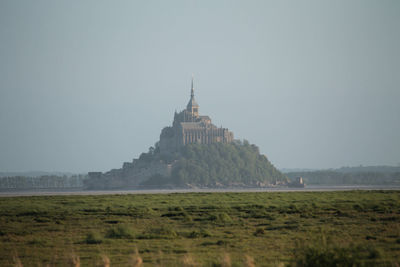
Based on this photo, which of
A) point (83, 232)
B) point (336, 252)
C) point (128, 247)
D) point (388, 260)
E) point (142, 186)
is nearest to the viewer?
point (336, 252)

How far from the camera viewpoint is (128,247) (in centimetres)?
2714

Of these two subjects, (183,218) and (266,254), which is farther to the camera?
(183,218)

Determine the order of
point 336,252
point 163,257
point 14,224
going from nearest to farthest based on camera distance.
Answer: point 336,252
point 163,257
point 14,224

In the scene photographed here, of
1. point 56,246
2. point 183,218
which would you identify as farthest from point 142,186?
point 56,246

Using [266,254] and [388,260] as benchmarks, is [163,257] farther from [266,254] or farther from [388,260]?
[388,260]

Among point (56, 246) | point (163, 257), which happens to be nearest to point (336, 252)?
point (163, 257)

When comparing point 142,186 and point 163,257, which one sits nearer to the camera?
point 163,257

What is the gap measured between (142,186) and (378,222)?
165 meters

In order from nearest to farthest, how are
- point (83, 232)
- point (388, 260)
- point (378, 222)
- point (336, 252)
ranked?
point (336, 252) → point (388, 260) → point (83, 232) → point (378, 222)

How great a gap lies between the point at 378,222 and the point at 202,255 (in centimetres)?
1667

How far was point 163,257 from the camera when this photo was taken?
2386 cm

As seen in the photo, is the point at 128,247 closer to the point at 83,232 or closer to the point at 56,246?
the point at 56,246

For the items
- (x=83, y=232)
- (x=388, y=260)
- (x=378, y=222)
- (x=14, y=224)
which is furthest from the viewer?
(x=14, y=224)

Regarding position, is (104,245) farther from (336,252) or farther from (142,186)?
(142,186)
